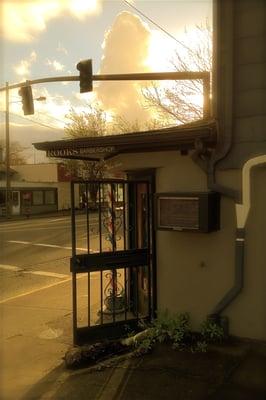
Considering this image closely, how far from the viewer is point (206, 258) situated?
579 cm

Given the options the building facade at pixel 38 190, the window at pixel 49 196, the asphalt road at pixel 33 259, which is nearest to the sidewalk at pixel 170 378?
the asphalt road at pixel 33 259

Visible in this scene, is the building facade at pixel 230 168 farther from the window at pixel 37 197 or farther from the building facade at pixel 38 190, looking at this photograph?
the window at pixel 37 197

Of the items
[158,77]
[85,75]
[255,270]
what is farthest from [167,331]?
[85,75]

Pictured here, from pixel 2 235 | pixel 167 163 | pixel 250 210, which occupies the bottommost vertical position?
pixel 2 235

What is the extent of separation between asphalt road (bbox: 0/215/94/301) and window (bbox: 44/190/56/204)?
20.0 m

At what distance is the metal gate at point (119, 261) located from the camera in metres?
5.96

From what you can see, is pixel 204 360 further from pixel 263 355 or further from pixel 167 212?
pixel 167 212

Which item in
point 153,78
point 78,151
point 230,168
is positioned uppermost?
point 153,78

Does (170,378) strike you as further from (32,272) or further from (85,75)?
(32,272)

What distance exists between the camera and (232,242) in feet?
18.4

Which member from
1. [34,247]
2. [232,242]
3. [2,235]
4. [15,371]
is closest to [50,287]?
[15,371]

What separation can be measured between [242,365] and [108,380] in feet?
4.37

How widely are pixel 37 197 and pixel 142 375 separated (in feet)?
129

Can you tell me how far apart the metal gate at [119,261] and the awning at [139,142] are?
1.36 feet
